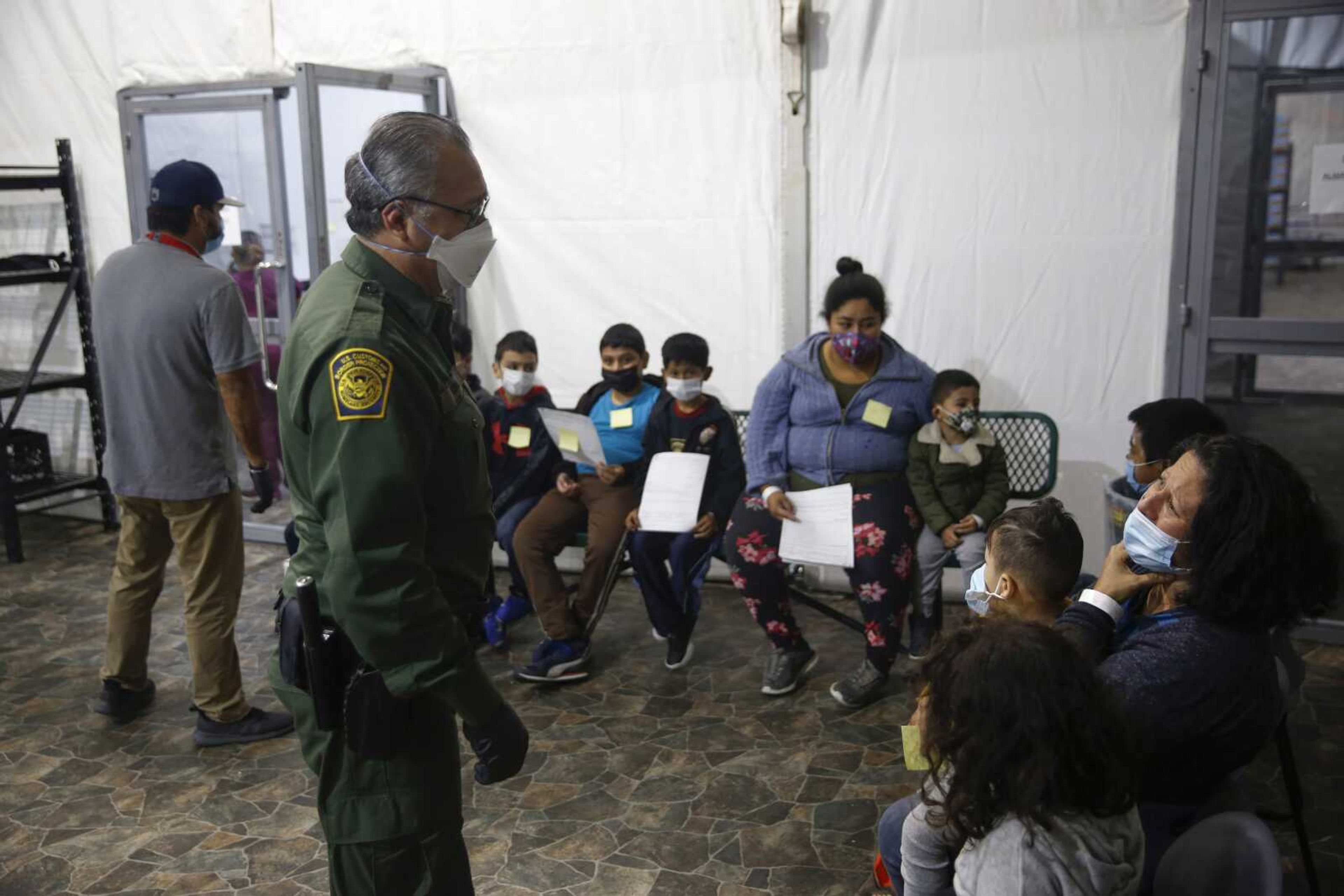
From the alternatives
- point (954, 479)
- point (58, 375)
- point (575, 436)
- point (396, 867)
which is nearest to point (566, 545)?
point (575, 436)

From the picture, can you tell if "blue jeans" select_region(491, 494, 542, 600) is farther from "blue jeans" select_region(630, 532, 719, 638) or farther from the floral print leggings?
the floral print leggings

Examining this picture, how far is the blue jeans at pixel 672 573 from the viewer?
3922 mm

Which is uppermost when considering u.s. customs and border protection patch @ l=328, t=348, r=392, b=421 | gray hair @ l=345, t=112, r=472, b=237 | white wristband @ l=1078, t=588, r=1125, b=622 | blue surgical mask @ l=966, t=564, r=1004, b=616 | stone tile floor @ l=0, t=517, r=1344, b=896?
gray hair @ l=345, t=112, r=472, b=237

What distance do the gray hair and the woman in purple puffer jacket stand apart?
2.19 m

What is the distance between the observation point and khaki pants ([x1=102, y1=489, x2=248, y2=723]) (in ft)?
11.2

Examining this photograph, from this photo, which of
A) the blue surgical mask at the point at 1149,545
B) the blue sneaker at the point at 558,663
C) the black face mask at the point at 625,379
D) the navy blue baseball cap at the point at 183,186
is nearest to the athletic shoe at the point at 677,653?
the blue sneaker at the point at 558,663

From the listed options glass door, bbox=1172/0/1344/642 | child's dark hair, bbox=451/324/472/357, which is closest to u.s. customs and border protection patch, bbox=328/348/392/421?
child's dark hair, bbox=451/324/472/357

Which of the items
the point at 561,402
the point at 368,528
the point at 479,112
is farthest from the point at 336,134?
the point at 368,528

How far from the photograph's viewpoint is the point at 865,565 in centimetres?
364

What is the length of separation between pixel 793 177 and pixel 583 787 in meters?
2.36

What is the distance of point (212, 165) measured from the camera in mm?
5551

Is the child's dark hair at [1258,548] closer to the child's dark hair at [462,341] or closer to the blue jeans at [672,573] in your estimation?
the blue jeans at [672,573]

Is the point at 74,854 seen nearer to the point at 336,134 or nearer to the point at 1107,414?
the point at 336,134

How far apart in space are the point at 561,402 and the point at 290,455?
123 inches
